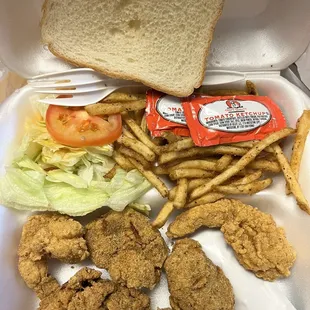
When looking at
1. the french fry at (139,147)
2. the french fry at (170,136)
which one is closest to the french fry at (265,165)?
the french fry at (170,136)

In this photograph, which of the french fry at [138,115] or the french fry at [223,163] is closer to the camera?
the french fry at [223,163]

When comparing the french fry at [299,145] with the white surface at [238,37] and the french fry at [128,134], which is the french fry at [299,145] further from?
the french fry at [128,134]

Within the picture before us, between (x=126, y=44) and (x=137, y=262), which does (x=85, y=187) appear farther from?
(x=126, y=44)

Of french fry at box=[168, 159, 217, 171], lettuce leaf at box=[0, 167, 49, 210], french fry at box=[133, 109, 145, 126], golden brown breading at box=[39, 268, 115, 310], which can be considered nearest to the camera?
golden brown breading at box=[39, 268, 115, 310]

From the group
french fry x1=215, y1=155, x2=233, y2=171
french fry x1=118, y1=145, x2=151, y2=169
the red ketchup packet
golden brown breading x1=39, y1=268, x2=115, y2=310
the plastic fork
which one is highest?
the plastic fork

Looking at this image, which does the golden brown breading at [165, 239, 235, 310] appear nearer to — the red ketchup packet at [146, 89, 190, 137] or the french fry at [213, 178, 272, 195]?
the french fry at [213, 178, 272, 195]

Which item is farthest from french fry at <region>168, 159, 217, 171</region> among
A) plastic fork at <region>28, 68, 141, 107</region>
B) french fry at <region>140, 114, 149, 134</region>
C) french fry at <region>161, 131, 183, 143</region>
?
plastic fork at <region>28, 68, 141, 107</region>

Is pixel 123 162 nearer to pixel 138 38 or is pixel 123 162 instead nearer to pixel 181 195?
pixel 181 195
